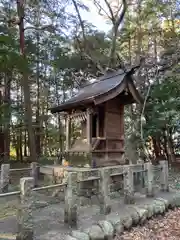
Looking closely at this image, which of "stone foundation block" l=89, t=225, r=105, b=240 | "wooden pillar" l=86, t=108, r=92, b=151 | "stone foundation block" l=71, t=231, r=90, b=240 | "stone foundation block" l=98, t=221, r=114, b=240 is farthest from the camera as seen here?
"wooden pillar" l=86, t=108, r=92, b=151

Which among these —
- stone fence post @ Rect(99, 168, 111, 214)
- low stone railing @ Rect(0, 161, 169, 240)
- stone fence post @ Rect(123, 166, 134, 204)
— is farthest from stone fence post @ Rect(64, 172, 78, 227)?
stone fence post @ Rect(123, 166, 134, 204)

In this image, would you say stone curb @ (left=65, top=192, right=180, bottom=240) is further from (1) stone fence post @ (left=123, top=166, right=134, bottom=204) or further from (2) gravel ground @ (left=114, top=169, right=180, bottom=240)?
(1) stone fence post @ (left=123, top=166, right=134, bottom=204)

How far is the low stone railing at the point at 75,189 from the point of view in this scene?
136 inches

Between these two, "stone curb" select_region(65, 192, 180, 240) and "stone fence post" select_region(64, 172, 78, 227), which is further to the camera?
"stone fence post" select_region(64, 172, 78, 227)

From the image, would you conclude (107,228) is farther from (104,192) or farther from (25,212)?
(25,212)

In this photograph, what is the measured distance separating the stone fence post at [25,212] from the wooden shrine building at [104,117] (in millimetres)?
3414

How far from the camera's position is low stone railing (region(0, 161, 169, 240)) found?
346 centimetres

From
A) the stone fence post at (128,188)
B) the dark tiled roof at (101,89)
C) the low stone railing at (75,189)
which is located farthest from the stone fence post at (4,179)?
the stone fence post at (128,188)

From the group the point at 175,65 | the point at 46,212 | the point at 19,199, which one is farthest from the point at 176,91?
the point at 19,199

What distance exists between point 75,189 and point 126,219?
3.95ft

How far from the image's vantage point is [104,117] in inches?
283

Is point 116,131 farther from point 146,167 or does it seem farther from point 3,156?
point 3,156

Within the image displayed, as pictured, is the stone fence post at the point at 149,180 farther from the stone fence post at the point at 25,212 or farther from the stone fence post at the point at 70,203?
the stone fence post at the point at 25,212

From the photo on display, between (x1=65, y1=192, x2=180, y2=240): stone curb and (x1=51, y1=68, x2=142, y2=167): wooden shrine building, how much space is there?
6.32 feet
